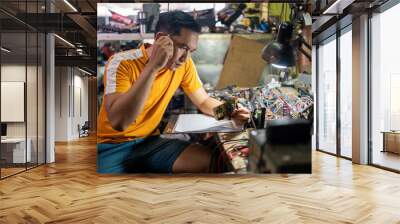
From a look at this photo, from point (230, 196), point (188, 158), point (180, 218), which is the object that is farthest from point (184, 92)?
point (180, 218)

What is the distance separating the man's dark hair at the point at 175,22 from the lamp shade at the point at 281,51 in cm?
121

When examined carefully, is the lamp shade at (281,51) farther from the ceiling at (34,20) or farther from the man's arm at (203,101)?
the ceiling at (34,20)

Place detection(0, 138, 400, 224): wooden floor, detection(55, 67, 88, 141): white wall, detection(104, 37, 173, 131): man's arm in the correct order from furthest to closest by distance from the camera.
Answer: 1. detection(55, 67, 88, 141): white wall
2. detection(104, 37, 173, 131): man's arm
3. detection(0, 138, 400, 224): wooden floor

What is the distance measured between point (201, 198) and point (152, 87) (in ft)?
7.22

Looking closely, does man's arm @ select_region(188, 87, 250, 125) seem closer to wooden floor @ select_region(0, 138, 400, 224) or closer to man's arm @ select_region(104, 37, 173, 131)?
man's arm @ select_region(104, 37, 173, 131)

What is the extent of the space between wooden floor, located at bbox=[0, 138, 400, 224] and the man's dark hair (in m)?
2.44

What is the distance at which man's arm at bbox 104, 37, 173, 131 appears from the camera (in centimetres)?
619

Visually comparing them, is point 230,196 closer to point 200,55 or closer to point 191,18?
point 200,55

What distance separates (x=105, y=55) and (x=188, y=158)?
2183 millimetres

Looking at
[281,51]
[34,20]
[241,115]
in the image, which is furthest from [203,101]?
[34,20]

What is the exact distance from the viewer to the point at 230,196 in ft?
16.2

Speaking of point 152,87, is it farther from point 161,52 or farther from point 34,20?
point 34,20

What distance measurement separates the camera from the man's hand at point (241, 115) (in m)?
6.34

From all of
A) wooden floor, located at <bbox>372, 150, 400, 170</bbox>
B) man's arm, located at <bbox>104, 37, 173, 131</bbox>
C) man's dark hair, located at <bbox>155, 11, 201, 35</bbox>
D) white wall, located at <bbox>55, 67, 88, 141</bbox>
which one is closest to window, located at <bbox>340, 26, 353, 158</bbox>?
wooden floor, located at <bbox>372, 150, 400, 170</bbox>
